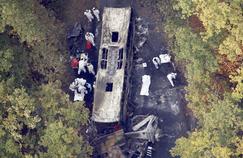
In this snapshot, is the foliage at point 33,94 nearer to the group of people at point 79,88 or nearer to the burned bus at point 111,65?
the burned bus at point 111,65

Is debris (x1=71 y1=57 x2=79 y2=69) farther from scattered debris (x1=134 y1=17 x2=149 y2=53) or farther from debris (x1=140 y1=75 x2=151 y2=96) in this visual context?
debris (x1=140 y1=75 x2=151 y2=96)

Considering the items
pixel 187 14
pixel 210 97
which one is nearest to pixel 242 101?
pixel 210 97

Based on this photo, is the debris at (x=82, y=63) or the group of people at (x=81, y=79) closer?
the group of people at (x=81, y=79)

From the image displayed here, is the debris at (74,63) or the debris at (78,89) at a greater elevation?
the debris at (74,63)

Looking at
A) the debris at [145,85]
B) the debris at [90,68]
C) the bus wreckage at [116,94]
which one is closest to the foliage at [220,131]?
the bus wreckage at [116,94]

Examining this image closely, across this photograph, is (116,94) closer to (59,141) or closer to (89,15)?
(59,141)

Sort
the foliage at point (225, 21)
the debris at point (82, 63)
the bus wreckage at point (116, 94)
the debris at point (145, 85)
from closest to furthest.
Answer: the foliage at point (225, 21)
the bus wreckage at point (116, 94)
the debris at point (145, 85)
the debris at point (82, 63)

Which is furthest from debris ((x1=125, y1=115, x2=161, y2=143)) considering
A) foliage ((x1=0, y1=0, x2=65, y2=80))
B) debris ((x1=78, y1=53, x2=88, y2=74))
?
foliage ((x1=0, y1=0, x2=65, y2=80))
